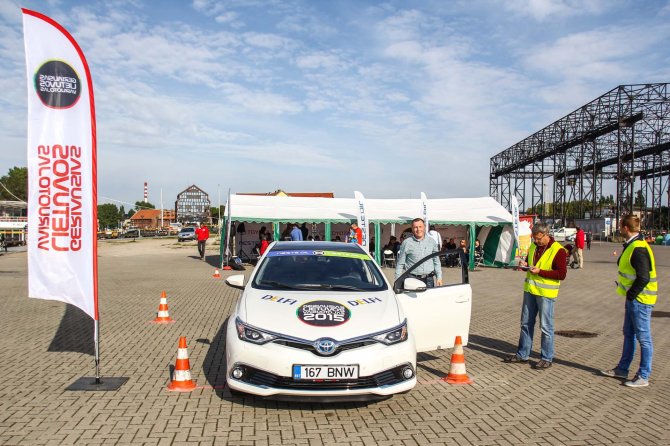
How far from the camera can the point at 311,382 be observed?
4.61m

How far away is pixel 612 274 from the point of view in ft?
64.1

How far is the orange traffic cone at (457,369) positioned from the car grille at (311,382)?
1.42 metres

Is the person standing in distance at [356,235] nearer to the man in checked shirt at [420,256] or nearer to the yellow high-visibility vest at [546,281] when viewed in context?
the man in checked shirt at [420,256]

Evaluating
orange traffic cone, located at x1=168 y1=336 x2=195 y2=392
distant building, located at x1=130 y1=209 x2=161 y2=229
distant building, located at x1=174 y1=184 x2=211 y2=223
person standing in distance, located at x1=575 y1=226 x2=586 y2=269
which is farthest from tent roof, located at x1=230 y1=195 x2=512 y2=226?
distant building, located at x1=174 y1=184 x2=211 y2=223

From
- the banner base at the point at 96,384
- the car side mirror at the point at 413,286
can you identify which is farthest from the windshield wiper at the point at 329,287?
the banner base at the point at 96,384

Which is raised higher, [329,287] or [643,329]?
[329,287]

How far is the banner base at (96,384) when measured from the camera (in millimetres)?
5547

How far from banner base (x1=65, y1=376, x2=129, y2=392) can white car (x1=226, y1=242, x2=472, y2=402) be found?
1521mm

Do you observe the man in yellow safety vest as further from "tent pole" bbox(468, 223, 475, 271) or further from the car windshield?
"tent pole" bbox(468, 223, 475, 271)

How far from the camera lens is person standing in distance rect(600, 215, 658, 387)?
5727 millimetres

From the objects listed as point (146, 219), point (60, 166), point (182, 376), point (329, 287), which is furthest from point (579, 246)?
point (146, 219)

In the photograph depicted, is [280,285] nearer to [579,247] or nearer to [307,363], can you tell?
[307,363]

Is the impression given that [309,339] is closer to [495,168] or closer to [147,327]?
[147,327]

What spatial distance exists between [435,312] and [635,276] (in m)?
2.12
